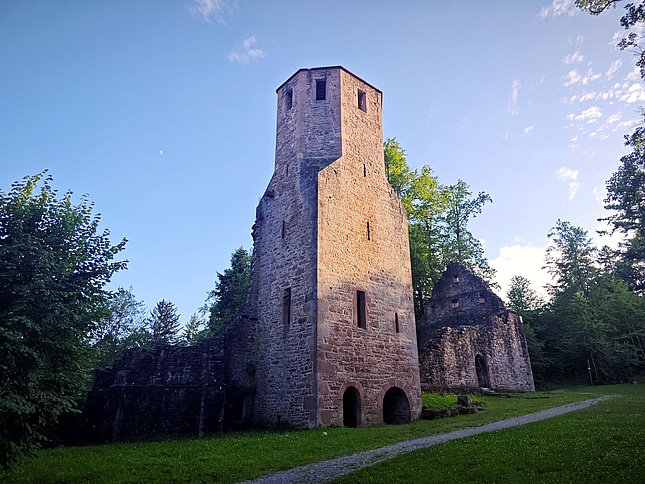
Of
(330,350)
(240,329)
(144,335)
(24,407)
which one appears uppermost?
(144,335)

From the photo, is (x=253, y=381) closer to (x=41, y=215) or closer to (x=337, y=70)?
(x=41, y=215)

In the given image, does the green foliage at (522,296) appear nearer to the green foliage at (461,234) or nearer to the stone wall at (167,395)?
the green foliage at (461,234)

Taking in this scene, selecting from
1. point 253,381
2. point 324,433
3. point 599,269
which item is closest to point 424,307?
point 253,381

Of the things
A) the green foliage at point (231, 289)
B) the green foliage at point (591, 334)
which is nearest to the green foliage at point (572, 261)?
the green foliage at point (591, 334)

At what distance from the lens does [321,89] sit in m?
19.3

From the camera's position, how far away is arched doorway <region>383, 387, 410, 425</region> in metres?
16.4

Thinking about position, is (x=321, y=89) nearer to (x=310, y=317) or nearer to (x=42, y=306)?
(x=310, y=317)

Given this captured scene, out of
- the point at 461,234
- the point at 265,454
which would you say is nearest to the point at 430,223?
the point at 461,234

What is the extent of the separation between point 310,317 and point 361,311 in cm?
237

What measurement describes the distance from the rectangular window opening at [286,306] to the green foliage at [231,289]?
60.5 feet

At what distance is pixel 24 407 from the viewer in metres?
6.95

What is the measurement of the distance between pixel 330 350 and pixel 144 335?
3567 centimetres

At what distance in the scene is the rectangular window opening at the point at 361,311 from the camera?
1625cm

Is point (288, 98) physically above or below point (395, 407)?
above
